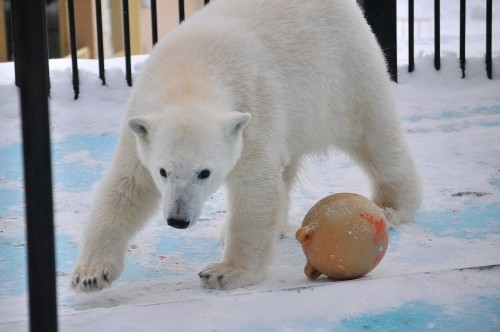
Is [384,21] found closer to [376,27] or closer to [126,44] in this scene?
[376,27]

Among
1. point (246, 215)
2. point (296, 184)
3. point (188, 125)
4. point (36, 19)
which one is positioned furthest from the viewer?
point (296, 184)

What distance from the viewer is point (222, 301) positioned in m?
2.48

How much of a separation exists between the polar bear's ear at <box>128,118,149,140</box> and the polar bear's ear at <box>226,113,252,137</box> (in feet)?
0.86

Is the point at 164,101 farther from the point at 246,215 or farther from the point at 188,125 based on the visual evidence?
the point at 246,215

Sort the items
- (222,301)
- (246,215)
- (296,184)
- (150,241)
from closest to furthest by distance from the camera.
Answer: (222,301) → (246,215) → (150,241) → (296,184)

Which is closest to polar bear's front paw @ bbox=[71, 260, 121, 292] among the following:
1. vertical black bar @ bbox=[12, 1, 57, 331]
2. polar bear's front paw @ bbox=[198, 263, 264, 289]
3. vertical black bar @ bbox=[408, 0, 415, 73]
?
polar bear's front paw @ bbox=[198, 263, 264, 289]

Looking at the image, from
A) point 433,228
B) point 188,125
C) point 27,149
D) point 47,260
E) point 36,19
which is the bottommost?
point 433,228

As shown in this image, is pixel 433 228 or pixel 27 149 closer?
pixel 27 149

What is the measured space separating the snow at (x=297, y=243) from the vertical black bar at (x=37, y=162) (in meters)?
1.02

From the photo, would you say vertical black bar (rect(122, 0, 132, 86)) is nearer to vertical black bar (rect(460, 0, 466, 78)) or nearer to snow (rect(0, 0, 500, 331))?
snow (rect(0, 0, 500, 331))

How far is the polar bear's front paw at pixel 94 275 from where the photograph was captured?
9.13ft

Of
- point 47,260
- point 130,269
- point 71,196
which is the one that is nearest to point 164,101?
point 130,269

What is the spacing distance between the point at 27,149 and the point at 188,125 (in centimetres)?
154

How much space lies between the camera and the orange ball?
2795mm
